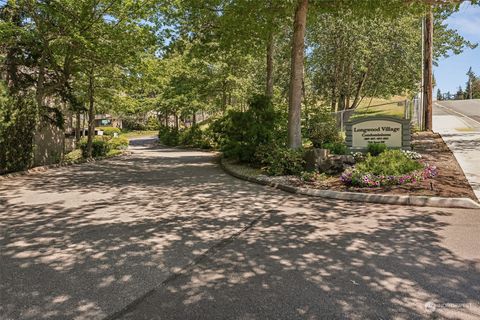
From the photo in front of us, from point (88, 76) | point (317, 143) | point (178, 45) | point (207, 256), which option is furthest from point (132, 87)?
point (207, 256)

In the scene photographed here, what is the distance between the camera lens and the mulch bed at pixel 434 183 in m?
8.26

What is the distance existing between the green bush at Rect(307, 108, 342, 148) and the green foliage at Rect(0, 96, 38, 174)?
34.3 ft

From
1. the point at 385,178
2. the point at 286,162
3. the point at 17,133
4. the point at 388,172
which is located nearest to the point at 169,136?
the point at 17,133

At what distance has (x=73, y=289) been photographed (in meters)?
4.03

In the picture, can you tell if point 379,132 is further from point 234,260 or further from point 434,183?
point 234,260

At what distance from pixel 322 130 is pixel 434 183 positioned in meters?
6.73

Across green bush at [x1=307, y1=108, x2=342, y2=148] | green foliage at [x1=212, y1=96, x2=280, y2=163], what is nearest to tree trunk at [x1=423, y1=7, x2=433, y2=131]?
green bush at [x1=307, y1=108, x2=342, y2=148]

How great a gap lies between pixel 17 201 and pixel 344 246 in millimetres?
7238

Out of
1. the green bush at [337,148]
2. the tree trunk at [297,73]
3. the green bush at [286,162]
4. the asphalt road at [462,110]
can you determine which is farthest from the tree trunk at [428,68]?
the asphalt road at [462,110]

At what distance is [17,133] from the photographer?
13656 mm

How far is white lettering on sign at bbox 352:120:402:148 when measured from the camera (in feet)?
39.4

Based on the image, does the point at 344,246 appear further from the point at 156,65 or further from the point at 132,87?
the point at 132,87

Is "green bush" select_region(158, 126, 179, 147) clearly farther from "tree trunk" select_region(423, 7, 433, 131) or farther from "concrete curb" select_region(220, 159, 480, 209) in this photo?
"concrete curb" select_region(220, 159, 480, 209)

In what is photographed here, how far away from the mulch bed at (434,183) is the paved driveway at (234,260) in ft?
3.13
